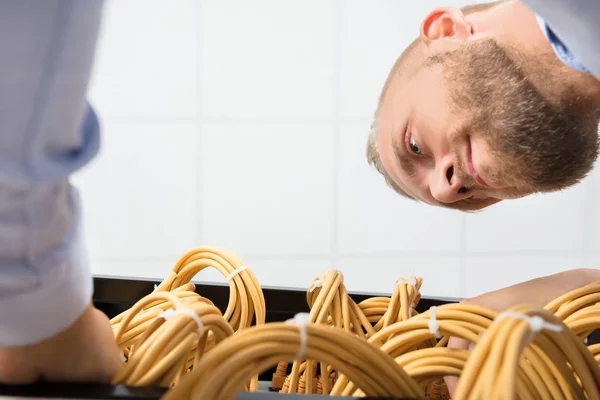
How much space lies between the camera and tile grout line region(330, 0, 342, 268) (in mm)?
1529

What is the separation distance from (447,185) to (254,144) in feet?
2.99

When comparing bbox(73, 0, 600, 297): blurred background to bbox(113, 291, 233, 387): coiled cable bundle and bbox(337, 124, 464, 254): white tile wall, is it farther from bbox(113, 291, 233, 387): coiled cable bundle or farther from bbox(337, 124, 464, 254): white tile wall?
bbox(113, 291, 233, 387): coiled cable bundle

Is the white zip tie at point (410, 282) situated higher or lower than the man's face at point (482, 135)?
lower

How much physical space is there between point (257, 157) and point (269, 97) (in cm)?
16

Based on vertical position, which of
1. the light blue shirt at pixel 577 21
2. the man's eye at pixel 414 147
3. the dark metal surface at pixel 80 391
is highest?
the light blue shirt at pixel 577 21

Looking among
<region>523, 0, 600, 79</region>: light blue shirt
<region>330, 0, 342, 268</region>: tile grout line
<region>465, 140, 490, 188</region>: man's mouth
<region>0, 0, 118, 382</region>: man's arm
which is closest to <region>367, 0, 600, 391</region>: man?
<region>465, 140, 490, 188</region>: man's mouth

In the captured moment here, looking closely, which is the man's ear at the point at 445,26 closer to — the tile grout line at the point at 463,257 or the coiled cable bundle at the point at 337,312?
the coiled cable bundle at the point at 337,312

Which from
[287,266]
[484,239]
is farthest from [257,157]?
[484,239]

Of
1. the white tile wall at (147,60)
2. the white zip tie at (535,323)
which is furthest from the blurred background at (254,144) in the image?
the white zip tie at (535,323)

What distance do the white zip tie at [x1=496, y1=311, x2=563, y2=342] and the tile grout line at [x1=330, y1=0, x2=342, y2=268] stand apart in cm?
124

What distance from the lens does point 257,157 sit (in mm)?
1534

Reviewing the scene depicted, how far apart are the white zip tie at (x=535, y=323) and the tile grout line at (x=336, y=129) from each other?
1.24 m

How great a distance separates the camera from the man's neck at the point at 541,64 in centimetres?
64

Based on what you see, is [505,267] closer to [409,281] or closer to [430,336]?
[409,281]
